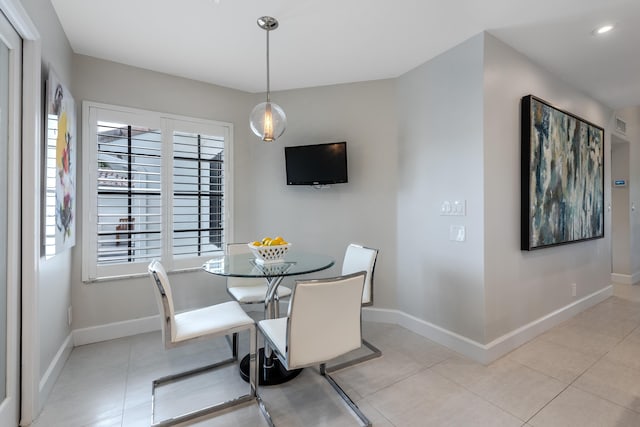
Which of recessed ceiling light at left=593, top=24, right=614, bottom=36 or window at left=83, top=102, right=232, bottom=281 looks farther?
window at left=83, top=102, right=232, bottom=281

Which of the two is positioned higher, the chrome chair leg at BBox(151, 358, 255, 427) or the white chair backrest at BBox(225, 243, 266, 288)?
the white chair backrest at BBox(225, 243, 266, 288)

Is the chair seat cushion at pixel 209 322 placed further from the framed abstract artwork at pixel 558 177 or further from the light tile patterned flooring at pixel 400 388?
the framed abstract artwork at pixel 558 177

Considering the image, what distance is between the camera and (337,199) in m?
3.42

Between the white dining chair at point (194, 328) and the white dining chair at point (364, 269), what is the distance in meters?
0.70

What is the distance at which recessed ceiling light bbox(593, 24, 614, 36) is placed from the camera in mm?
2332

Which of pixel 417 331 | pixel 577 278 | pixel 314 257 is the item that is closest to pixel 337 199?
pixel 314 257

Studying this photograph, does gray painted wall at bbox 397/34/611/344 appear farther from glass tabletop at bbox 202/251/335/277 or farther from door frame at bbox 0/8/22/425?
door frame at bbox 0/8/22/425

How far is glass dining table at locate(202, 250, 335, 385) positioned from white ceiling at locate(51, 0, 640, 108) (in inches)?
72.6

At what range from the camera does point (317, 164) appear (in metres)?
3.29

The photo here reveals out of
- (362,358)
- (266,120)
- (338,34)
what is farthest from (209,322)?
(338,34)

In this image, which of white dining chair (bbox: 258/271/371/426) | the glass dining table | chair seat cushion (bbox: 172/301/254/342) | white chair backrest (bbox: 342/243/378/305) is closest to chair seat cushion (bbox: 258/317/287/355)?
white dining chair (bbox: 258/271/371/426)

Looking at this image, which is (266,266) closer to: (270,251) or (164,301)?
(270,251)

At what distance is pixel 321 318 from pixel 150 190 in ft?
7.72

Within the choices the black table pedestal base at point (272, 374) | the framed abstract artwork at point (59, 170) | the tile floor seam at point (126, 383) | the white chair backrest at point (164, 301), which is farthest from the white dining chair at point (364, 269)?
the framed abstract artwork at point (59, 170)
